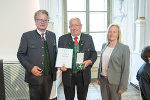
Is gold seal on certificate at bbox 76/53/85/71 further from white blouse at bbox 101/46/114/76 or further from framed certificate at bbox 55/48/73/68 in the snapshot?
white blouse at bbox 101/46/114/76

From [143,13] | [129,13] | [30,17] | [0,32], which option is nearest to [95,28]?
[129,13]

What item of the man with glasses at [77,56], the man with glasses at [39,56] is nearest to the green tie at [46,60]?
the man with glasses at [39,56]

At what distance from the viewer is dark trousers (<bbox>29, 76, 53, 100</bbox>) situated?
1796 mm

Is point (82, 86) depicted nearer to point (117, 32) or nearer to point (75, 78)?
point (75, 78)

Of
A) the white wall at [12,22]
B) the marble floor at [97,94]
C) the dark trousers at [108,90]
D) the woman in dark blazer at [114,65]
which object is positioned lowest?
the marble floor at [97,94]

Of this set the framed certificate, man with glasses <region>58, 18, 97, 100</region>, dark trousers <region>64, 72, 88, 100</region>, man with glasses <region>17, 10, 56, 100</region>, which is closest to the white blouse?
man with glasses <region>58, 18, 97, 100</region>

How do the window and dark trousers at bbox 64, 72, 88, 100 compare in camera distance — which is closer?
dark trousers at bbox 64, 72, 88, 100

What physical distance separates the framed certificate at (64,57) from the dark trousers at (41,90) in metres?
0.21

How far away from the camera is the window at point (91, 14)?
4.46m

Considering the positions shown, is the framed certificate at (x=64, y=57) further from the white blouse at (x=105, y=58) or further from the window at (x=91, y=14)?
the window at (x=91, y=14)

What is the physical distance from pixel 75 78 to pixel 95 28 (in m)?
3.01

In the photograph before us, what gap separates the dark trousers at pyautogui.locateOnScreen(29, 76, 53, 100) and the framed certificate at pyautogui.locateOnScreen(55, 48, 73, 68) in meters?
0.21

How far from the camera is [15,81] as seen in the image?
101 inches

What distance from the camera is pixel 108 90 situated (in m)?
1.96
